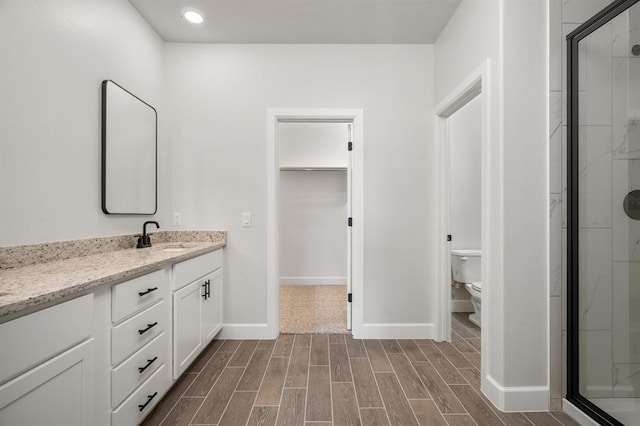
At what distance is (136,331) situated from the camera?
4.80 ft

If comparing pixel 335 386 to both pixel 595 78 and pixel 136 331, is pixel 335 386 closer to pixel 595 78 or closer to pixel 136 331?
pixel 136 331

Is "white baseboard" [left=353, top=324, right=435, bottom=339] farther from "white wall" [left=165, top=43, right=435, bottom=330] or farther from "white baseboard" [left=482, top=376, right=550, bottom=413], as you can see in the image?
"white baseboard" [left=482, top=376, right=550, bottom=413]

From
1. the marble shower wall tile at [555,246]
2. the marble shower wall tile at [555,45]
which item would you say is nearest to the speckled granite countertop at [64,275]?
the marble shower wall tile at [555,246]

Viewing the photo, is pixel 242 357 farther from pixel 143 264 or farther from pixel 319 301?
pixel 319 301

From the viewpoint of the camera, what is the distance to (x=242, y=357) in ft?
7.75

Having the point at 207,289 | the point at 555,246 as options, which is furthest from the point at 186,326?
the point at 555,246

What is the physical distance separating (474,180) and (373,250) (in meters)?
1.69

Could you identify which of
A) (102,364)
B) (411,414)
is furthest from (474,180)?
(102,364)

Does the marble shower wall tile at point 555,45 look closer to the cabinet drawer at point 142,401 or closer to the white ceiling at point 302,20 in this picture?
the white ceiling at point 302,20

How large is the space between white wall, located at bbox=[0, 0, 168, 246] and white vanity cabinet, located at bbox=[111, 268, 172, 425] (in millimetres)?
579

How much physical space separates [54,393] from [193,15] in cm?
256

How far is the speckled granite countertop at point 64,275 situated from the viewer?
90cm

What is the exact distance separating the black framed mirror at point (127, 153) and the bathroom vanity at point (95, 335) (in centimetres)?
45

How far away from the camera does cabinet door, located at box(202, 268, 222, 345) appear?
2.29 meters
